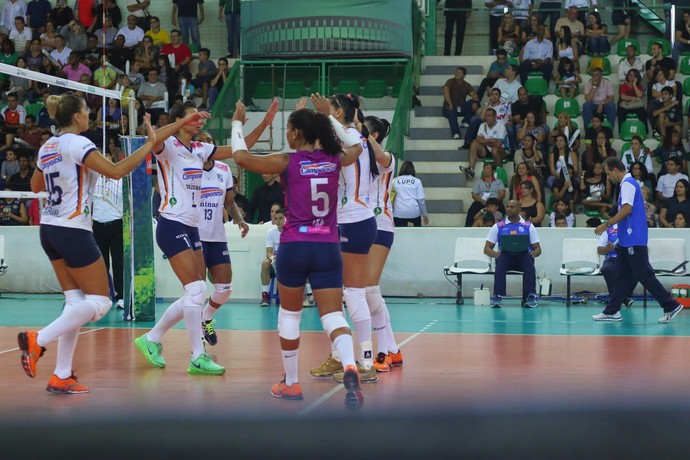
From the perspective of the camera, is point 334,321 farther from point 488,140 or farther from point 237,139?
point 488,140

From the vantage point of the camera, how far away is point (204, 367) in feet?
27.5

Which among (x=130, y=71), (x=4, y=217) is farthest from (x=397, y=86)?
(x=4, y=217)

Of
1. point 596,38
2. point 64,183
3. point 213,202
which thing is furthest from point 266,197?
point 64,183

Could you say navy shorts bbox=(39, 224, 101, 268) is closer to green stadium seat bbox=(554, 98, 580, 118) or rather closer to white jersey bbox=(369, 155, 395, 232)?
white jersey bbox=(369, 155, 395, 232)

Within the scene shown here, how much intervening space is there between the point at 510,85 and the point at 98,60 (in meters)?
9.40

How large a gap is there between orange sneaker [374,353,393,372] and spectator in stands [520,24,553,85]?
48.1 ft

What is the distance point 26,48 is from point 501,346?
58.1ft

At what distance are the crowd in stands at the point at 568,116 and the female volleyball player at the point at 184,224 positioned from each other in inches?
410

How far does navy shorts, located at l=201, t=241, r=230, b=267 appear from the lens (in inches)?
376

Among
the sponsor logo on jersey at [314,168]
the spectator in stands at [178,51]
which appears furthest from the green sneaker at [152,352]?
the spectator in stands at [178,51]

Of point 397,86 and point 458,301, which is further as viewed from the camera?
point 397,86

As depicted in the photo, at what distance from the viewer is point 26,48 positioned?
24766 millimetres

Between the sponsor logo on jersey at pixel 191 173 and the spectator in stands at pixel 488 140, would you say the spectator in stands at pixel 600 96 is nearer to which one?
the spectator in stands at pixel 488 140

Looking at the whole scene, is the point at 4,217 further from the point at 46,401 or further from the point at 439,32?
the point at 46,401
